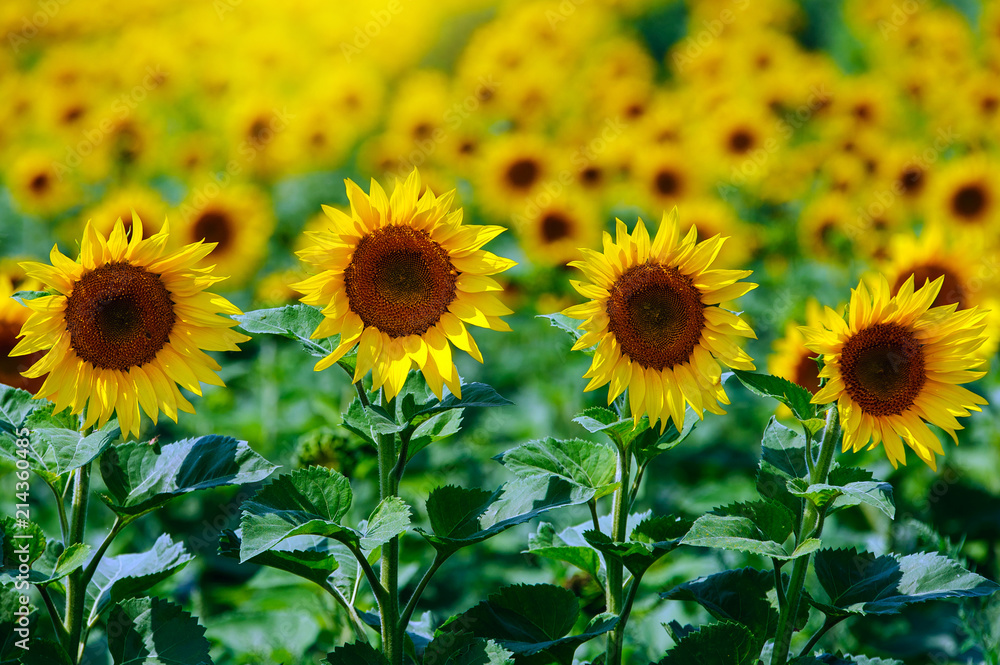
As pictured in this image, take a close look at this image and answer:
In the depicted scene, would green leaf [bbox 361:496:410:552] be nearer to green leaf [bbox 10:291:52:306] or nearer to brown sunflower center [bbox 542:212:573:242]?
green leaf [bbox 10:291:52:306]

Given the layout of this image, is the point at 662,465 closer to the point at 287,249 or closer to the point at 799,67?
the point at 287,249

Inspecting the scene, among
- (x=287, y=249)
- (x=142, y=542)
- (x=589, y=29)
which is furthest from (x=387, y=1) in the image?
(x=142, y=542)

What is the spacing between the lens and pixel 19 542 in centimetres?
176

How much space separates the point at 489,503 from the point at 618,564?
0.30 metres

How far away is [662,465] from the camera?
4.25 metres

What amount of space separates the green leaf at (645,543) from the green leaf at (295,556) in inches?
20.9

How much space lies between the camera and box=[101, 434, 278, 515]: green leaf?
1727 millimetres

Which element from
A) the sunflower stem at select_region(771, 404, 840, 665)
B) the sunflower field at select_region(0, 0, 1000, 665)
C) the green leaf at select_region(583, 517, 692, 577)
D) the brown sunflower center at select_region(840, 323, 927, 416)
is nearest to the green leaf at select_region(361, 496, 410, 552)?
the sunflower field at select_region(0, 0, 1000, 665)

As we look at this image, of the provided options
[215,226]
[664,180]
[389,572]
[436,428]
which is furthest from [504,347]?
[389,572]

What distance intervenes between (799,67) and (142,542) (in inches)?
239

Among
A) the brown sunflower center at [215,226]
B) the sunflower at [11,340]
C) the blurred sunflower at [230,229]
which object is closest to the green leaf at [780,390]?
the sunflower at [11,340]

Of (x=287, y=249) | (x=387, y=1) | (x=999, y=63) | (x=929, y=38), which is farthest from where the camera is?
(x=387, y=1)

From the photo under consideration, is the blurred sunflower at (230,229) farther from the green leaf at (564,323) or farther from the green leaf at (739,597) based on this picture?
the green leaf at (739,597)

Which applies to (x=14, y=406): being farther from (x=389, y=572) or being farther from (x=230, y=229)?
(x=230, y=229)
